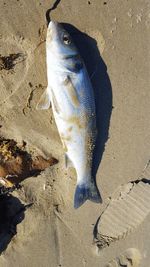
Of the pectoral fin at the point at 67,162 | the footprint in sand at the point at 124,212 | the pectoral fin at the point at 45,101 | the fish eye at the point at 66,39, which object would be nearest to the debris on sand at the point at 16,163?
the pectoral fin at the point at 67,162

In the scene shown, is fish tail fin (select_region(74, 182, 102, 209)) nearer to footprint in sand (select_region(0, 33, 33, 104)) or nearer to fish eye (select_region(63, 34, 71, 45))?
footprint in sand (select_region(0, 33, 33, 104))

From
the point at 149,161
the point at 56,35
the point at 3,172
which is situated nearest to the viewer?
the point at 56,35

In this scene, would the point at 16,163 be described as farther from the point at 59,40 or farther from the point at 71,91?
the point at 59,40

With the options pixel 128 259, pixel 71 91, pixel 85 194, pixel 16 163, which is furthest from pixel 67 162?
pixel 128 259

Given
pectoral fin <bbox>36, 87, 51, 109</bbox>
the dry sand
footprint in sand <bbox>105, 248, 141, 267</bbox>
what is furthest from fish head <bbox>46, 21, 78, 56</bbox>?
footprint in sand <bbox>105, 248, 141, 267</bbox>

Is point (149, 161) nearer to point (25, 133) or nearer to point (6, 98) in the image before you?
point (25, 133)

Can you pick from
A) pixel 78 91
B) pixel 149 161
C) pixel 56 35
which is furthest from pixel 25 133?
pixel 149 161
